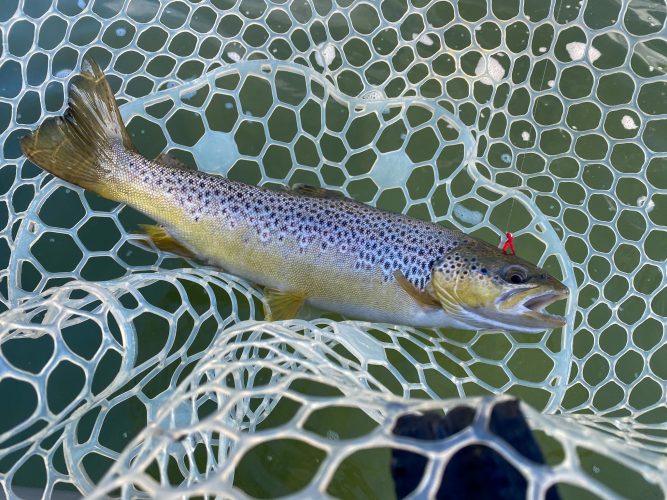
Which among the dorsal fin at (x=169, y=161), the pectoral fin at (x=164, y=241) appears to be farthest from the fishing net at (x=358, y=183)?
the dorsal fin at (x=169, y=161)

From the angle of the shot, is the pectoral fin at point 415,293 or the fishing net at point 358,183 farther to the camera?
the fishing net at point 358,183

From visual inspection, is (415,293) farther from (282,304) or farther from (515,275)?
(282,304)

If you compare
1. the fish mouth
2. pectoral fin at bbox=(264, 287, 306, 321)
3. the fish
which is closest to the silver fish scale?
the fish

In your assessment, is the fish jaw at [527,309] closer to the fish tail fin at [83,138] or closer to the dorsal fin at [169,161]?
the dorsal fin at [169,161]

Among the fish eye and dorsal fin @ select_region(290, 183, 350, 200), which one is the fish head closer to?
the fish eye

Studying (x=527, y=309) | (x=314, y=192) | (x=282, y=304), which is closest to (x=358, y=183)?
(x=314, y=192)

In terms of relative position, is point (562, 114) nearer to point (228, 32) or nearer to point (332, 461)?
point (228, 32)

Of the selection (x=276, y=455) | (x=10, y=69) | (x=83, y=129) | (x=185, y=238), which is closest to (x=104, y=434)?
(x=276, y=455)
